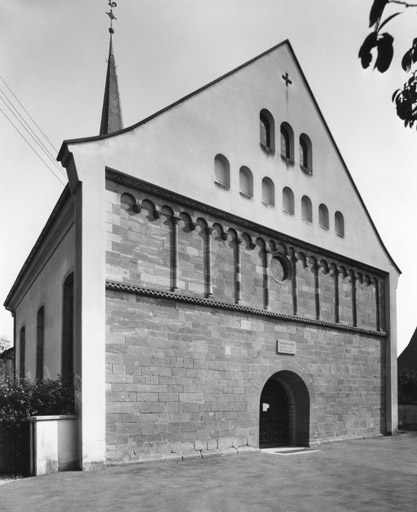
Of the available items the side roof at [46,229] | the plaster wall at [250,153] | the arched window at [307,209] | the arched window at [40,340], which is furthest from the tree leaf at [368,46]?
the arched window at [40,340]

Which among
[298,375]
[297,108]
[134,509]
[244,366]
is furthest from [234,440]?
[297,108]

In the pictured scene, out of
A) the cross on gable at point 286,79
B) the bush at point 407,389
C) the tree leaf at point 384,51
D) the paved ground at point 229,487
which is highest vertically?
the cross on gable at point 286,79

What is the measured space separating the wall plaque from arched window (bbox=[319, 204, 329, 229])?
4622mm

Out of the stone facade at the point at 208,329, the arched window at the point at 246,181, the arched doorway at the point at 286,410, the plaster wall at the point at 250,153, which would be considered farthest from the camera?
the arched doorway at the point at 286,410

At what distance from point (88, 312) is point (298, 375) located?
7.86 m

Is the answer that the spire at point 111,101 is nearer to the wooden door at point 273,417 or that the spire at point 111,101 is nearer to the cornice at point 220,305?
the cornice at point 220,305

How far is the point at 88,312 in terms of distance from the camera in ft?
39.2

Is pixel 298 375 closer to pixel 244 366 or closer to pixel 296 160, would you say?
pixel 244 366

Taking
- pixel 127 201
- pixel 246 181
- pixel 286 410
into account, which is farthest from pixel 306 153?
pixel 286 410

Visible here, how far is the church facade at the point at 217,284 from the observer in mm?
12445

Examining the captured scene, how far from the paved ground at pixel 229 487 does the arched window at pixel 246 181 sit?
24.0 feet

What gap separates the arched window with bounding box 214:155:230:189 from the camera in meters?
15.8

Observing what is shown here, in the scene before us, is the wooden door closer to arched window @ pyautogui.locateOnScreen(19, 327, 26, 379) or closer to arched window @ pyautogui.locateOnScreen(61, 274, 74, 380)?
arched window @ pyautogui.locateOnScreen(61, 274, 74, 380)

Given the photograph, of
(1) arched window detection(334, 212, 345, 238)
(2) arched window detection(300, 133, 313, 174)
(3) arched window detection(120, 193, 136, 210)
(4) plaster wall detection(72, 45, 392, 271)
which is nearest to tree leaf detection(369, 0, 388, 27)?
(4) plaster wall detection(72, 45, 392, 271)
